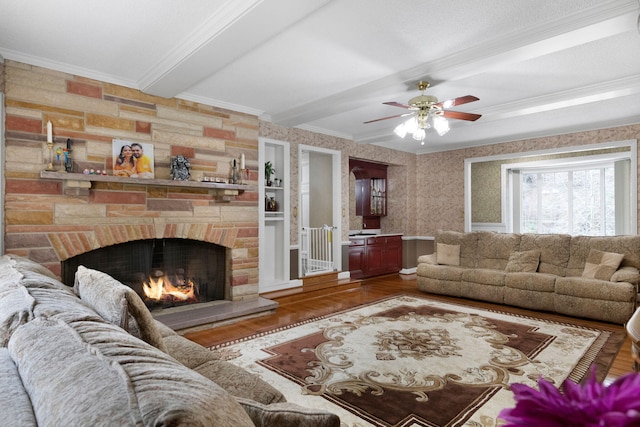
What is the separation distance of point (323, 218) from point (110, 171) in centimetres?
413

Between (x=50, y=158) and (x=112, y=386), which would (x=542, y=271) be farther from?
(x=50, y=158)

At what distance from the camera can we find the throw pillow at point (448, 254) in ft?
19.7

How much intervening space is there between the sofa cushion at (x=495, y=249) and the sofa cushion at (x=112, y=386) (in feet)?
18.7

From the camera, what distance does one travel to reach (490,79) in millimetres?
3857

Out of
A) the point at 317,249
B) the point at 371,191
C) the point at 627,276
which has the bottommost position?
the point at 627,276

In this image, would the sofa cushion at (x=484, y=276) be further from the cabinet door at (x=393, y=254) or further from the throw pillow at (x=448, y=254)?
the cabinet door at (x=393, y=254)

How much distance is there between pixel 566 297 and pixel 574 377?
84.5 inches

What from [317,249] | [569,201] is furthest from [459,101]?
[569,201]

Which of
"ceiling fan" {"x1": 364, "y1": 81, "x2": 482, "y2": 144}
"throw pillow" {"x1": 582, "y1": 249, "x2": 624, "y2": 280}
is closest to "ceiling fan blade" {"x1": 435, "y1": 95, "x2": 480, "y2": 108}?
"ceiling fan" {"x1": 364, "y1": 81, "x2": 482, "y2": 144}

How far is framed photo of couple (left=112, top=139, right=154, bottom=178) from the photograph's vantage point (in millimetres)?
3820

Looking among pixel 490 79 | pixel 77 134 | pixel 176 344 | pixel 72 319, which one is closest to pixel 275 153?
pixel 77 134

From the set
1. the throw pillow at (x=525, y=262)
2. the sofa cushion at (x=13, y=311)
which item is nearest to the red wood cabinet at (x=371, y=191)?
the throw pillow at (x=525, y=262)

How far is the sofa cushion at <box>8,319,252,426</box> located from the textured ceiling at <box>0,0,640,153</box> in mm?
2162

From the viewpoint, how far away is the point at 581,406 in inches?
14.3
